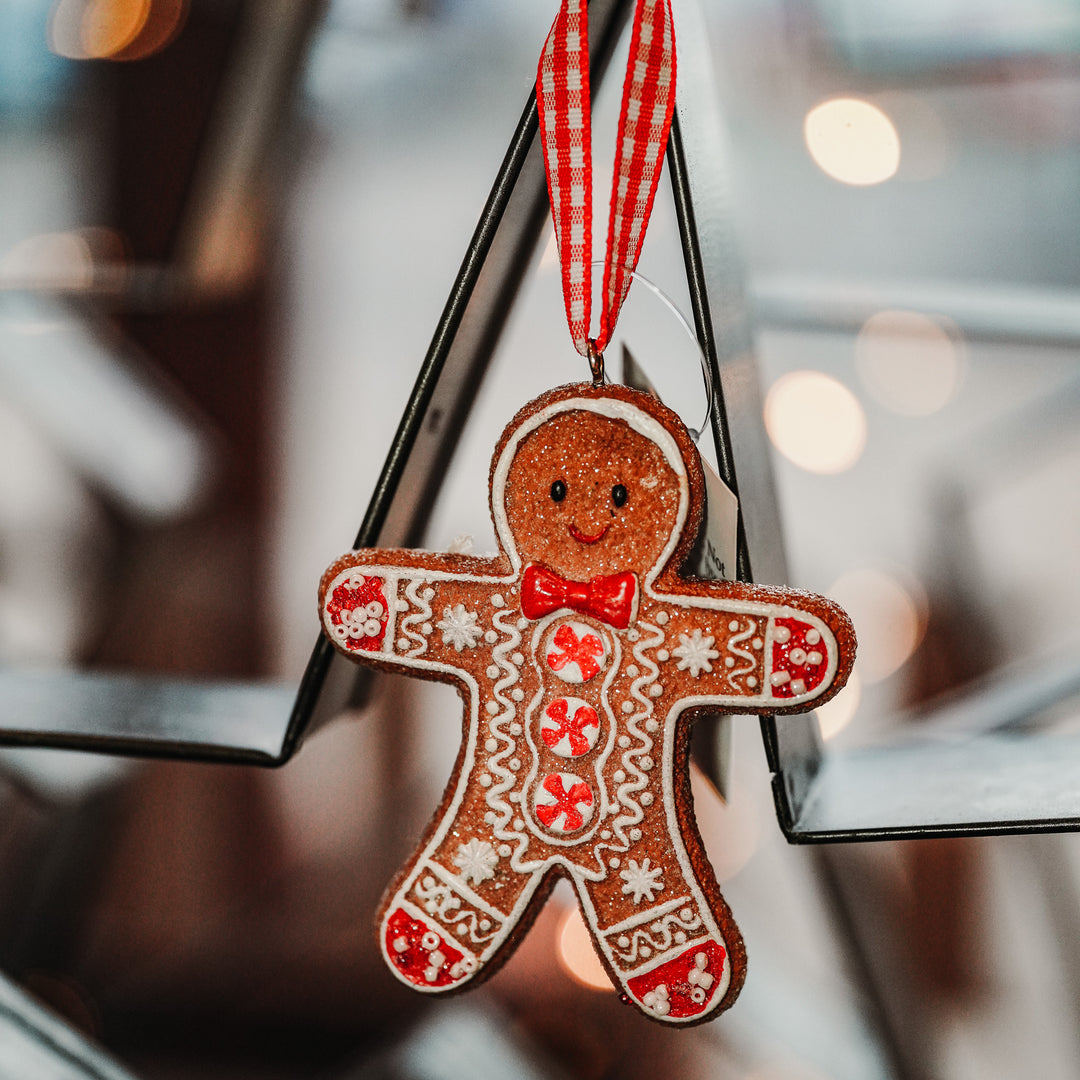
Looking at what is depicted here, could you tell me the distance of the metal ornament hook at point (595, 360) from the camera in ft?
1.33

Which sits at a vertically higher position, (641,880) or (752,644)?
(752,644)

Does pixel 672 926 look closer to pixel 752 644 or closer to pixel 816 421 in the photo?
pixel 752 644

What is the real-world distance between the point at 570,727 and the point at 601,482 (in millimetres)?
103

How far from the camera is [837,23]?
0.88 meters

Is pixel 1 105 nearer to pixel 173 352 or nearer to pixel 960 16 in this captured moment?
pixel 173 352

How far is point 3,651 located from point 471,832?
699 millimetres

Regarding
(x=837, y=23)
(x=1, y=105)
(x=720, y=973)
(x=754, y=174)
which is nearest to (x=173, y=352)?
(x=1, y=105)

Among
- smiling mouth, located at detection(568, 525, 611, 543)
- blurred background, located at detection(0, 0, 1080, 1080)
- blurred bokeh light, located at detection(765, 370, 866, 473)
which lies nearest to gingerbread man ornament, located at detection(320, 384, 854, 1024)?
smiling mouth, located at detection(568, 525, 611, 543)

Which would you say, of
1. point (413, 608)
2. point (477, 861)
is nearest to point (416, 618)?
point (413, 608)

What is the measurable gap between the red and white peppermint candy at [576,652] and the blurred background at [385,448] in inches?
15.9

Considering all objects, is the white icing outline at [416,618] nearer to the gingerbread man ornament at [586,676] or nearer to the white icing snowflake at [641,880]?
the gingerbread man ornament at [586,676]

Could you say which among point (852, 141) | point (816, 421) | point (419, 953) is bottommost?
point (419, 953)

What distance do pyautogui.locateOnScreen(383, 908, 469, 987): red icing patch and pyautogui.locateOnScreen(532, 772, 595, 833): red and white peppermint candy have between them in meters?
0.08

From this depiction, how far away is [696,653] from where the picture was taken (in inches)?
15.5
